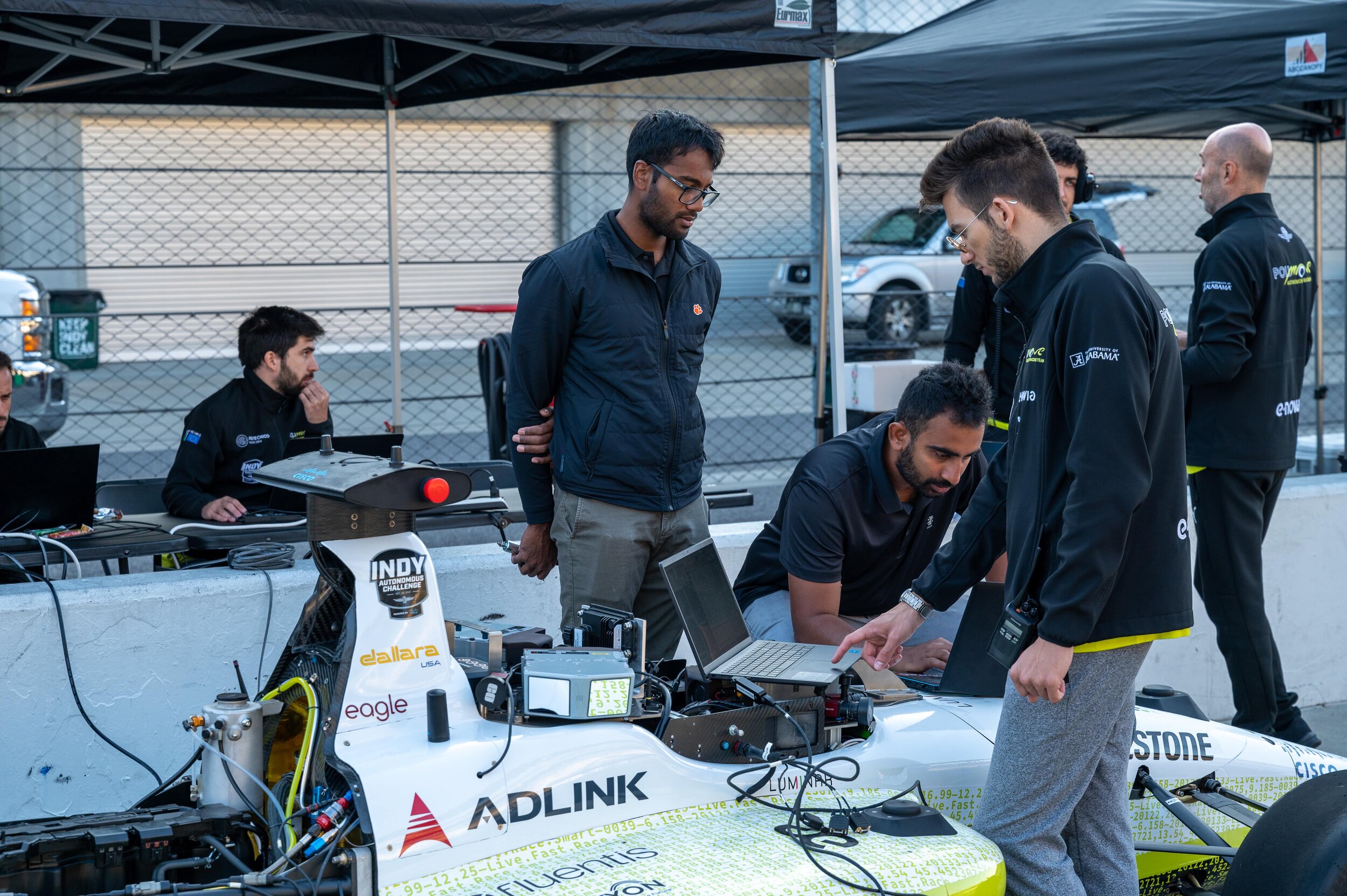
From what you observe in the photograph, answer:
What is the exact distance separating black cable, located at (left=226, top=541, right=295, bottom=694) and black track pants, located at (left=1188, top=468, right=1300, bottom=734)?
10.1 feet

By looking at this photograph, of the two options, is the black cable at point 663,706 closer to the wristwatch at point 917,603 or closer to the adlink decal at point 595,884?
the adlink decal at point 595,884

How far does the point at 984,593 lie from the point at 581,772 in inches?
47.3

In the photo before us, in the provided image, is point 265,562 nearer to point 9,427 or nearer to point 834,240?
point 9,427

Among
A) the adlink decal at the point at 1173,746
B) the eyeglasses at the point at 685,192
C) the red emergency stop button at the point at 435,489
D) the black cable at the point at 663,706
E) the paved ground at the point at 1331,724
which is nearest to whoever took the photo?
the red emergency stop button at the point at 435,489

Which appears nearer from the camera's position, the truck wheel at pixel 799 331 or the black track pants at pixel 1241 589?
the black track pants at pixel 1241 589

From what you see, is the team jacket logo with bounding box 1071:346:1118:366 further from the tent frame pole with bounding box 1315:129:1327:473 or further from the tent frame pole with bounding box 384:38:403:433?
the tent frame pole with bounding box 1315:129:1327:473

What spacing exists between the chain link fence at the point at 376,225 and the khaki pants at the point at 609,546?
8120 millimetres

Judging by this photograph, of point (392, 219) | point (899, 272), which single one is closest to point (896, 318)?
point (899, 272)

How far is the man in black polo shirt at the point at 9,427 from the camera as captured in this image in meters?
4.79

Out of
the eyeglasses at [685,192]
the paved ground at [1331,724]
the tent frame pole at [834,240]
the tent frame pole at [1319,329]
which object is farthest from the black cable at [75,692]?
the tent frame pole at [1319,329]

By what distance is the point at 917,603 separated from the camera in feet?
9.94

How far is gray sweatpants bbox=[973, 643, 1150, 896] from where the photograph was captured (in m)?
2.63

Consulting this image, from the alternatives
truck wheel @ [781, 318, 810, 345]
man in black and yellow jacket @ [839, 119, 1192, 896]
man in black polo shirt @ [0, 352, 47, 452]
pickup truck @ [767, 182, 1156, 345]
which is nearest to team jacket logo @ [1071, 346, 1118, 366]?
man in black and yellow jacket @ [839, 119, 1192, 896]

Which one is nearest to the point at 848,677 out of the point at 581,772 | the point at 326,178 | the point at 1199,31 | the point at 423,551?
the point at 581,772
